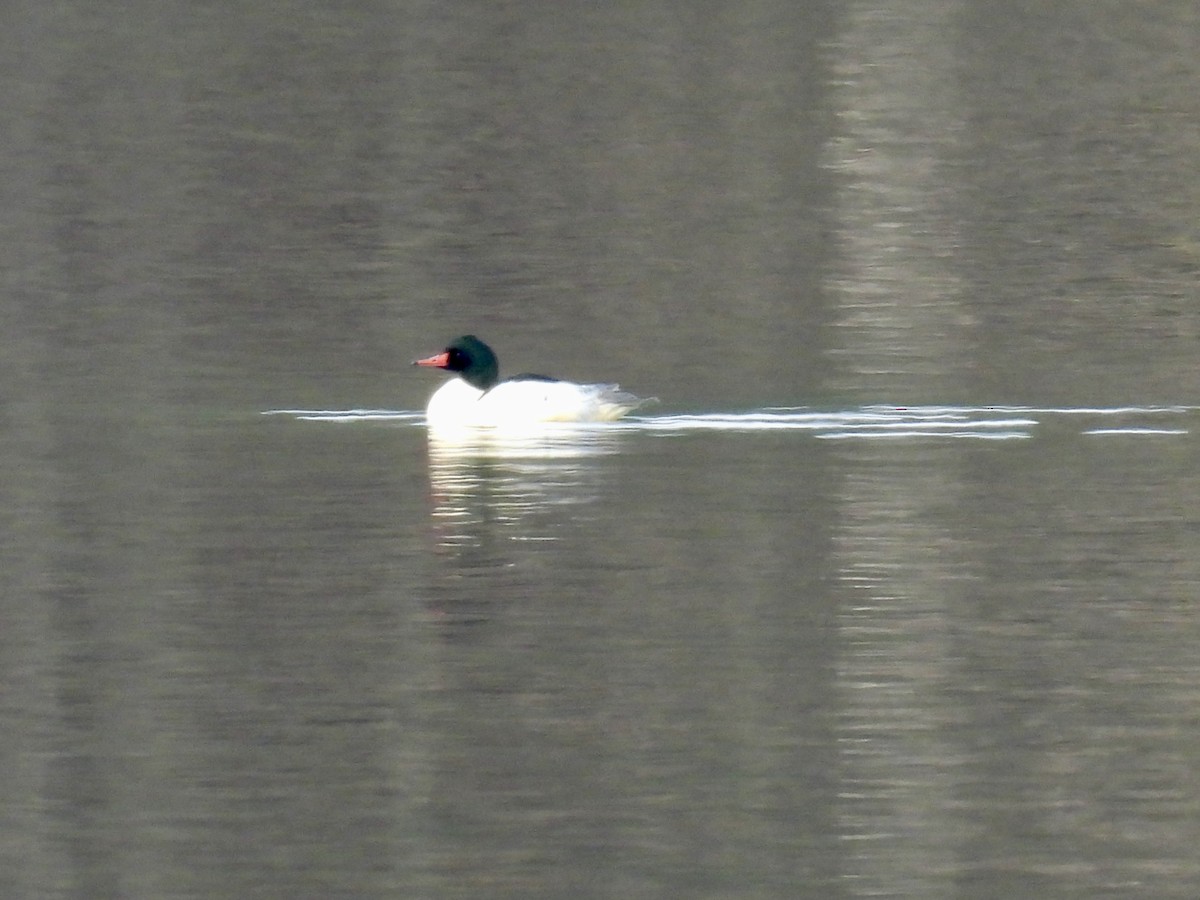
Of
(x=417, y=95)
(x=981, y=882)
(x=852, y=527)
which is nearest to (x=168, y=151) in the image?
(x=417, y=95)

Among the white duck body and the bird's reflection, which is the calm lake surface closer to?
the bird's reflection

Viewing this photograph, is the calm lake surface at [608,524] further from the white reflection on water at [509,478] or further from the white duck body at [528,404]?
the white duck body at [528,404]

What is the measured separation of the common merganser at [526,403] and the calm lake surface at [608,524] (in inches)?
12.9

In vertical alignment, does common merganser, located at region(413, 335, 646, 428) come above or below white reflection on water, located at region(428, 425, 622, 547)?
above

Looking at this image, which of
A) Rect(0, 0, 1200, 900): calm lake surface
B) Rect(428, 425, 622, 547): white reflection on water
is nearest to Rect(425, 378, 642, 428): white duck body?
Rect(428, 425, 622, 547): white reflection on water

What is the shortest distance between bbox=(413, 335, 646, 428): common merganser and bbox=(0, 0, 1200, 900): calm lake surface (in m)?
0.33

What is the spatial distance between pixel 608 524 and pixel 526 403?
379 cm

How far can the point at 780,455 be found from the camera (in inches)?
561

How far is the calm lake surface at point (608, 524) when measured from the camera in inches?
298

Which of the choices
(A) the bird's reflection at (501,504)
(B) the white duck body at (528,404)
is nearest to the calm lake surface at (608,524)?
(A) the bird's reflection at (501,504)

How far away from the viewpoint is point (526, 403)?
52.2ft

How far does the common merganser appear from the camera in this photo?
1564cm

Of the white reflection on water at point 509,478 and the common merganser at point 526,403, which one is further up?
the common merganser at point 526,403

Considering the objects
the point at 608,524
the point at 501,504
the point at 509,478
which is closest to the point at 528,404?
the point at 509,478
